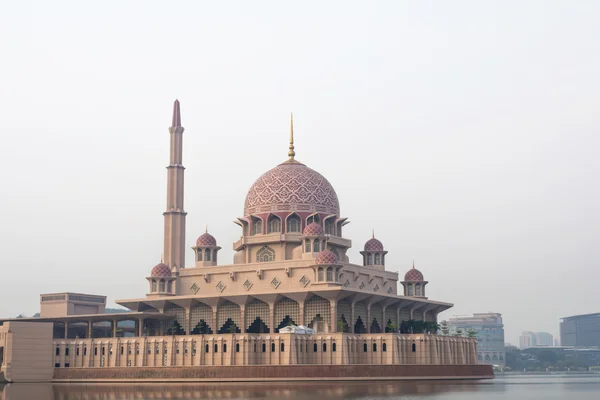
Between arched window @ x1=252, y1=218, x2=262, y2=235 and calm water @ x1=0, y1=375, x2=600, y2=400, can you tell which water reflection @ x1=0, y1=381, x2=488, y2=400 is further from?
arched window @ x1=252, y1=218, x2=262, y2=235

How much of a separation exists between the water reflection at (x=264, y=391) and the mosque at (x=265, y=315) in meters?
4.78

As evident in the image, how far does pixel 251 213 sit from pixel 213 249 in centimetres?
504

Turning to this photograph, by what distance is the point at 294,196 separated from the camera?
292 ft

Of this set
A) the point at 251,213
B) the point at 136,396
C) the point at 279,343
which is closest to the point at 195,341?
the point at 279,343

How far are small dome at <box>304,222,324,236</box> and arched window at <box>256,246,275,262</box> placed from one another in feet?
18.9

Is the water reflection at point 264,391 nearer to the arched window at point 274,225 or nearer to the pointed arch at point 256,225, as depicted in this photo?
the arched window at point 274,225

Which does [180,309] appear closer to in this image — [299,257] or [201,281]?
[201,281]

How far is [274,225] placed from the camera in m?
89.2

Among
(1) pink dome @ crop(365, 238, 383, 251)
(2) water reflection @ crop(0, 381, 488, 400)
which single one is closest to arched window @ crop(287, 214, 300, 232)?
(1) pink dome @ crop(365, 238, 383, 251)

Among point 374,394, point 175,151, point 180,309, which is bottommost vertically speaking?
point 374,394

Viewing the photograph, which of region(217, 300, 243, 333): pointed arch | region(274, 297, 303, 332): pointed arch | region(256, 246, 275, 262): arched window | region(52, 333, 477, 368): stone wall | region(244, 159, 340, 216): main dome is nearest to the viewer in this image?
region(52, 333, 477, 368): stone wall

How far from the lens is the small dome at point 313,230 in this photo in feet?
272

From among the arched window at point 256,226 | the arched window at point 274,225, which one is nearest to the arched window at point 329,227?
the arched window at point 274,225

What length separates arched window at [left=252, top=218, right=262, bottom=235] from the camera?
9025cm
